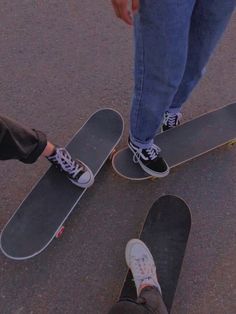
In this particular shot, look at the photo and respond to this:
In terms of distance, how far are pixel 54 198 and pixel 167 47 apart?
853 mm

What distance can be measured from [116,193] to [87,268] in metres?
0.38

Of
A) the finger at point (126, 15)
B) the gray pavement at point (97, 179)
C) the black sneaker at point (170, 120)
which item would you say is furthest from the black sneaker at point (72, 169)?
the finger at point (126, 15)

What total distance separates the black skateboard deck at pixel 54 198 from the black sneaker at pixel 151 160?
156 millimetres

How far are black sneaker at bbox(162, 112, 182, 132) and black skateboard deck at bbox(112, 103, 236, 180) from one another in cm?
3

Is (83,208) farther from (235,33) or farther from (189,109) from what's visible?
(235,33)

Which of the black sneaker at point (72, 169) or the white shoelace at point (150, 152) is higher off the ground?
the black sneaker at point (72, 169)

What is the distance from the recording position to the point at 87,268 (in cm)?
147

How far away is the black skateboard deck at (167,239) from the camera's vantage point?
4.60ft

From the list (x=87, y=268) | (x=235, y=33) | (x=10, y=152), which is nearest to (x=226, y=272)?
(x=87, y=268)

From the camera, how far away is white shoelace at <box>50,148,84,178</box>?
Result: 1.52m

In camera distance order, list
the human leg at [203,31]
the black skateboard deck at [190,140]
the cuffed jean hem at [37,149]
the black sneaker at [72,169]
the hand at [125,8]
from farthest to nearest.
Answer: the black skateboard deck at [190,140] < the black sneaker at [72,169] < the cuffed jean hem at [37,149] < the human leg at [203,31] < the hand at [125,8]

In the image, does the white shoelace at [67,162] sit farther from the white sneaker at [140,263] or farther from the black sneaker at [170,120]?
the black sneaker at [170,120]

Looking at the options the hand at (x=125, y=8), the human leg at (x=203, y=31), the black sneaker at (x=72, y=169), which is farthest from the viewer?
the black sneaker at (x=72, y=169)

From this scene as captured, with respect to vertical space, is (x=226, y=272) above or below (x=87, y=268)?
below
